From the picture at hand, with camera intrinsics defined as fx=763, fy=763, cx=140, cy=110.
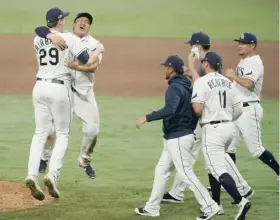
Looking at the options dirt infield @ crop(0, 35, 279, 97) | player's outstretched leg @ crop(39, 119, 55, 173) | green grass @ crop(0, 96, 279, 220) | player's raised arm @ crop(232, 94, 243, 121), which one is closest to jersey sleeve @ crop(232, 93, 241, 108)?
player's raised arm @ crop(232, 94, 243, 121)

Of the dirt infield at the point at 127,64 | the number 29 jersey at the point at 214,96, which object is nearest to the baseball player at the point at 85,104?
the number 29 jersey at the point at 214,96

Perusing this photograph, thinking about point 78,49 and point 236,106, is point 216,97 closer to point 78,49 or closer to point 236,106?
point 236,106

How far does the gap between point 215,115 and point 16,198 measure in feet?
7.87

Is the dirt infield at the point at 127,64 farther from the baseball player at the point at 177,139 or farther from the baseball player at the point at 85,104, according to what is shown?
the baseball player at the point at 177,139

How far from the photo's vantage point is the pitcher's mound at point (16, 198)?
807 cm

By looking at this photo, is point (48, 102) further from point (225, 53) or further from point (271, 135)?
point (225, 53)

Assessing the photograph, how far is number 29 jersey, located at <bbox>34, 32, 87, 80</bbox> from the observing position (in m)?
7.91

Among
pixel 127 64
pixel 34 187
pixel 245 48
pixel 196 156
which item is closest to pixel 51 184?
pixel 34 187

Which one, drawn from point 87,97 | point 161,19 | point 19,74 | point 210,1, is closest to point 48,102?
point 87,97

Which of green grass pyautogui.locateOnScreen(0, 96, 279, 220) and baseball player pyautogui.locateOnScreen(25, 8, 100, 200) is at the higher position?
baseball player pyautogui.locateOnScreen(25, 8, 100, 200)

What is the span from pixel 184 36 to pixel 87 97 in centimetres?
1072

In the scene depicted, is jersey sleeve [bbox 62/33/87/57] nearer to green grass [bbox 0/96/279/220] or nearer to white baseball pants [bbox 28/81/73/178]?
white baseball pants [bbox 28/81/73/178]

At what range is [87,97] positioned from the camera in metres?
9.27

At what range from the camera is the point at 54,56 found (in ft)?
26.1
